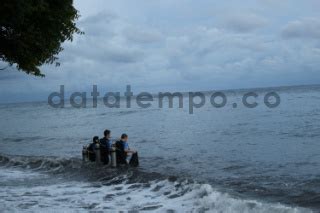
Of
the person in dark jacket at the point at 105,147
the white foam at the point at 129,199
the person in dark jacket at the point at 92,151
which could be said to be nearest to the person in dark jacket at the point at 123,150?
the person in dark jacket at the point at 105,147

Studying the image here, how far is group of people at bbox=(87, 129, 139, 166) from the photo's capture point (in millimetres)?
19141

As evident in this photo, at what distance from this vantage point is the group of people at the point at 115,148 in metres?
19.1

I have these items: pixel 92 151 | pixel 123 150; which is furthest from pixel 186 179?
pixel 92 151

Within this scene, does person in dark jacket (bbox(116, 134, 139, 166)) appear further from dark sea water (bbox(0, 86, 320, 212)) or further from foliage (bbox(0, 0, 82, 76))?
foliage (bbox(0, 0, 82, 76))

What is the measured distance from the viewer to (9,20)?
8531 millimetres

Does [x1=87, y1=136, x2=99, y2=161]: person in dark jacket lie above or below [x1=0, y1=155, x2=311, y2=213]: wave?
above

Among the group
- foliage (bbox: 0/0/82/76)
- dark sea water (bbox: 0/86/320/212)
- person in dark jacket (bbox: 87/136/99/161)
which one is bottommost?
dark sea water (bbox: 0/86/320/212)

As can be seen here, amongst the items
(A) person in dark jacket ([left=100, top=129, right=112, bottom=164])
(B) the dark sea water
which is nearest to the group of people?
(A) person in dark jacket ([left=100, top=129, right=112, bottom=164])

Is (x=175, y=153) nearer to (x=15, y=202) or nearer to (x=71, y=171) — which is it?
(x=71, y=171)

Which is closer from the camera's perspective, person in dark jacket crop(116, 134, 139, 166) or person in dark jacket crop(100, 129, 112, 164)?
person in dark jacket crop(116, 134, 139, 166)

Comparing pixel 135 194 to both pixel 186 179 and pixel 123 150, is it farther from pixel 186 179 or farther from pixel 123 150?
pixel 123 150

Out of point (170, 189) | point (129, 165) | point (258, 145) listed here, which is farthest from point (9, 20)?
point (258, 145)

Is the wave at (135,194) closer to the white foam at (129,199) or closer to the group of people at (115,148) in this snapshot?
the white foam at (129,199)

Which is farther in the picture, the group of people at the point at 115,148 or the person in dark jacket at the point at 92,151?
the person in dark jacket at the point at 92,151
